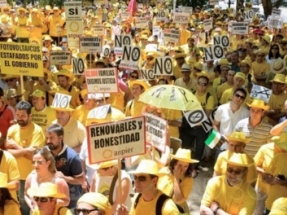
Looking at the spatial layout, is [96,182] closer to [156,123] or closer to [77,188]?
[77,188]

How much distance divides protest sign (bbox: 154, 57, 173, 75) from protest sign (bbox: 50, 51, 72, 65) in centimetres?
207

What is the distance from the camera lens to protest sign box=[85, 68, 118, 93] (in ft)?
27.8

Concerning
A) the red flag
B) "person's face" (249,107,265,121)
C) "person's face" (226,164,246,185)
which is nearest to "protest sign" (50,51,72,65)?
"person's face" (249,107,265,121)

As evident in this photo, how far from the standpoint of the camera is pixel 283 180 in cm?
569

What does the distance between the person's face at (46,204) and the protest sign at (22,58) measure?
157 inches

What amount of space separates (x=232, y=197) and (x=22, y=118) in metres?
2.68

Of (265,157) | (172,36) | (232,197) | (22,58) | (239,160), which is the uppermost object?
(22,58)

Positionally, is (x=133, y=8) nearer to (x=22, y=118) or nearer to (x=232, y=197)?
(x=22, y=118)

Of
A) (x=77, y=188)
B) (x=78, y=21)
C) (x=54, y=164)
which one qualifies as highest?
(x=78, y=21)

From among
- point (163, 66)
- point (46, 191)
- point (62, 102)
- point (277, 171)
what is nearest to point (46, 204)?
point (46, 191)

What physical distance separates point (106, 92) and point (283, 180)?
3.65 metres

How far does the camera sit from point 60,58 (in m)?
10.9

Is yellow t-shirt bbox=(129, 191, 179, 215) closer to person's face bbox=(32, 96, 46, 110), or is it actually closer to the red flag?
person's face bbox=(32, 96, 46, 110)

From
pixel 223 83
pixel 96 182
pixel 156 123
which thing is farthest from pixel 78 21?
pixel 96 182
